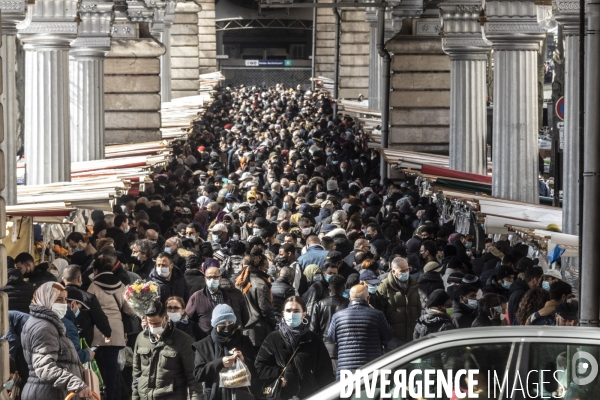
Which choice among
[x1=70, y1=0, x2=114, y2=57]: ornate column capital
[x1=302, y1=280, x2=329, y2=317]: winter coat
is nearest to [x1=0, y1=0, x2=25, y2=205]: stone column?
[x1=302, y1=280, x2=329, y2=317]: winter coat

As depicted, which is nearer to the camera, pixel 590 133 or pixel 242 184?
pixel 590 133

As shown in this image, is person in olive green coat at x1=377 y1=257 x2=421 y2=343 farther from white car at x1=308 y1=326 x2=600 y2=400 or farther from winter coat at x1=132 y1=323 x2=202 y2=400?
white car at x1=308 y1=326 x2=600 y2=400

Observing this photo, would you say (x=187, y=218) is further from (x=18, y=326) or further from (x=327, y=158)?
(x=327, y=158)

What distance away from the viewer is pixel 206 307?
1273 centimetres

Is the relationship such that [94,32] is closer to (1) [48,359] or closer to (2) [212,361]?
(2) [212,361]

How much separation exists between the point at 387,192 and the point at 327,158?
30.7 ft

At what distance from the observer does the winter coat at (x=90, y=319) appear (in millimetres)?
12048

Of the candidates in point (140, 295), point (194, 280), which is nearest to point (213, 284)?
point (140, 295)

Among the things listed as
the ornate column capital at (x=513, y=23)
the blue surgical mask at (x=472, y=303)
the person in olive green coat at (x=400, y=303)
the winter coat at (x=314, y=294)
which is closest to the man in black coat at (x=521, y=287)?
the blue surgical mask at (x=472, y=303)

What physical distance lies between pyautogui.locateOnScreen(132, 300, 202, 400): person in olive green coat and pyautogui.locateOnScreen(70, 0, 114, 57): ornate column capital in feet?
51.7

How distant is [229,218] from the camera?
19.5 metres

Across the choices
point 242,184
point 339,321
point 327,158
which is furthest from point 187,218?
point 327,158

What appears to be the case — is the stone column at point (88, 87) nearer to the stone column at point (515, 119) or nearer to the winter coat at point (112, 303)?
the stone column at point (515, 119)

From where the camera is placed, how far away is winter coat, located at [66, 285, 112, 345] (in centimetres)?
1205
